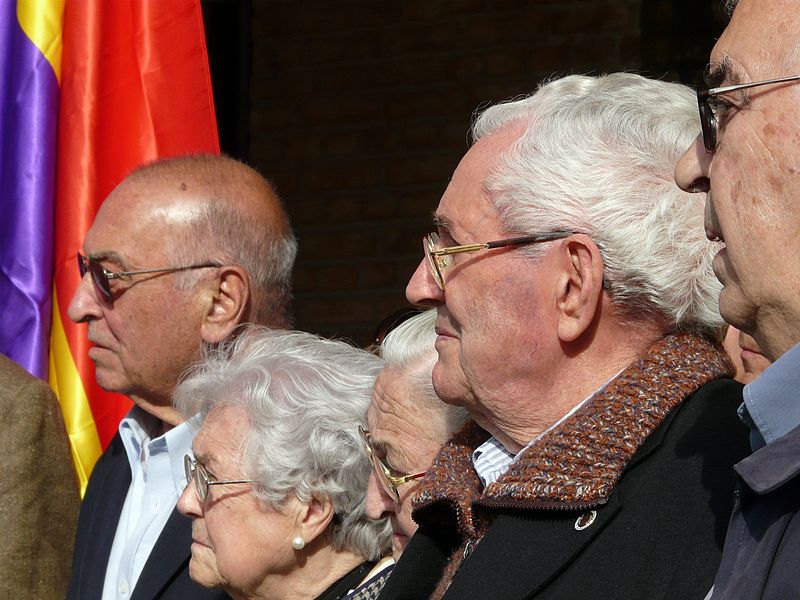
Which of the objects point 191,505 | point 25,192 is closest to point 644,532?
point 191,505

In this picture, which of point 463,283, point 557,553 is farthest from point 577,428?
point 463,283

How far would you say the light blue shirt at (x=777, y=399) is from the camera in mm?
1392

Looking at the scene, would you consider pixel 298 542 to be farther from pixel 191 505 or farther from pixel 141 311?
pixel 141 311

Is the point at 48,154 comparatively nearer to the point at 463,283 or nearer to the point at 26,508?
the point at 26,508

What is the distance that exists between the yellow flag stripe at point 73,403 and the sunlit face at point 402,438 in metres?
1.51

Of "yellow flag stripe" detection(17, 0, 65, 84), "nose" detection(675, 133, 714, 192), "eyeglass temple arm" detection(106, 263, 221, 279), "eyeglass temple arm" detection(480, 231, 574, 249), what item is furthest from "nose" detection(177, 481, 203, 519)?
"yellow flag stripe" detection(17, 0, 65, 84)

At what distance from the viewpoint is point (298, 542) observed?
8.52 ft

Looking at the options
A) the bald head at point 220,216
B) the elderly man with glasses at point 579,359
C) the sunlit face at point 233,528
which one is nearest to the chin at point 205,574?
the sunlit face at point 233,528

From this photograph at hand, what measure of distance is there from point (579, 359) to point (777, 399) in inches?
20.6

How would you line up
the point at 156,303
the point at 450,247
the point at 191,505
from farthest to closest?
the point at 156,303
the point at 191,505
the point at 450,247

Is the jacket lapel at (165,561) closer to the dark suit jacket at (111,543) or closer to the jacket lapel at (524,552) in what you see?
the dark suit jacket at (111,543)

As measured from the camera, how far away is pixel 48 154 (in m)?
3.82

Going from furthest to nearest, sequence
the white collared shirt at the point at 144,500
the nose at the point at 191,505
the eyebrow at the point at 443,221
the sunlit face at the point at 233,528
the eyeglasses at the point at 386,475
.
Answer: the white collared shirt at the point at 144,500 < the nose at the point at 191,505 < the sunlit face at the point at 233,528 < the eyeglasses at the point at 386,475 < the eyebrow at the point at 443,221

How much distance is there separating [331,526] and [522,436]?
0.87 meters
